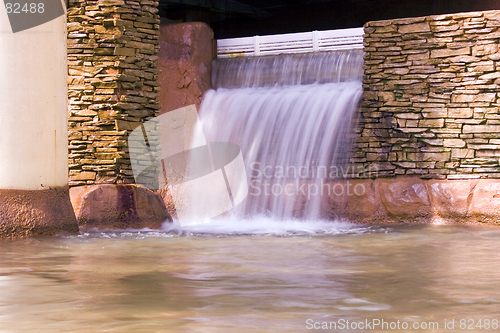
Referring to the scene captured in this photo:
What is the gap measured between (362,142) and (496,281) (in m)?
5.34

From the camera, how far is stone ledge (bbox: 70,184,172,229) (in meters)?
8.45

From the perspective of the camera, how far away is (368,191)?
954 cm

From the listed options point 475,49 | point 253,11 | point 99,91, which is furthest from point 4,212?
point 253,11

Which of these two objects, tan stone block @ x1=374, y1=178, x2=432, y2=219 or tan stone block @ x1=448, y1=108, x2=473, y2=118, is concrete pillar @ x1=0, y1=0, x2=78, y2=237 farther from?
tan stone block @ x1=448, y1=108, x2=473, y2=118

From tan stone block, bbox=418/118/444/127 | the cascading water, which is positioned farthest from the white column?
tan stone block, bbox=418/118/444/127

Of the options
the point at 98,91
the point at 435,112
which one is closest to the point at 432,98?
the point at 435,112

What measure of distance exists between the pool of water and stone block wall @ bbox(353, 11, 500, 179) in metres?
1.89

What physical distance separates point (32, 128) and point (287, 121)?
430cm

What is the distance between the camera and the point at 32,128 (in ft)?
24.1

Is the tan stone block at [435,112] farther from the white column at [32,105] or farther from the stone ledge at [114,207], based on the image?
the white column at [32,105]

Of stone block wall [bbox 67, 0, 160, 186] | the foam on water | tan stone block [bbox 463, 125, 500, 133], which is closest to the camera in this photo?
the foam on water

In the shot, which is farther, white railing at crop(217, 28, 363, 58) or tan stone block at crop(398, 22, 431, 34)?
white railing at crop(217, 28, 363, 58)

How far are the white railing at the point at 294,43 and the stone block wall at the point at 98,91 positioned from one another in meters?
3.56

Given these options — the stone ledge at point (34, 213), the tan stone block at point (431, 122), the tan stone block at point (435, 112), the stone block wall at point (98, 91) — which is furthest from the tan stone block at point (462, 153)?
the stone ledge at point (34, 213)
